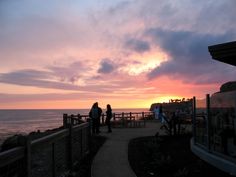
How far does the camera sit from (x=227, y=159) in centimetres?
1245

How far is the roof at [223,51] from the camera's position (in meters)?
11.6

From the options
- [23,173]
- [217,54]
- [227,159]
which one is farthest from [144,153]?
[23,173]

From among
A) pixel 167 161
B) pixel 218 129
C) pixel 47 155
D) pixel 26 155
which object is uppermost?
pixel 218 129

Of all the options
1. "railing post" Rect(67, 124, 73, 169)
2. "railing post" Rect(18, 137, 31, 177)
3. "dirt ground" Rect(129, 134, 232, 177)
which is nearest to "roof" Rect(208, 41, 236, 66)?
"dirt ground" Rect(129, 134, 232, 177)

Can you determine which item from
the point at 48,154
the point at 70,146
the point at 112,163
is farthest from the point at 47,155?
the point at 112,163

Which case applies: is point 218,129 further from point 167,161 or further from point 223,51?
point 223,51

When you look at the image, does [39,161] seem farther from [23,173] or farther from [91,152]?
[91,152]

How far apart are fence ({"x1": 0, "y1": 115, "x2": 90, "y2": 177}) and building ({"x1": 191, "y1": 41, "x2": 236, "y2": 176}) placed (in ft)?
12.7

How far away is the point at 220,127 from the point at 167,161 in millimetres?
1828

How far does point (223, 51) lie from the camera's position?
11789 mm

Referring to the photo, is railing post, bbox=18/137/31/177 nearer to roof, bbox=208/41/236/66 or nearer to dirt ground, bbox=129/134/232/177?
dirt ground, bbox=129/134/232/177

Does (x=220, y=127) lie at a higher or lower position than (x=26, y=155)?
higher

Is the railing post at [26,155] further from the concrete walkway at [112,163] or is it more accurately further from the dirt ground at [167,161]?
the dirt ground at [167,161]

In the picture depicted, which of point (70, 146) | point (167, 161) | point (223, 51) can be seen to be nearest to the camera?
point (223, 51)
